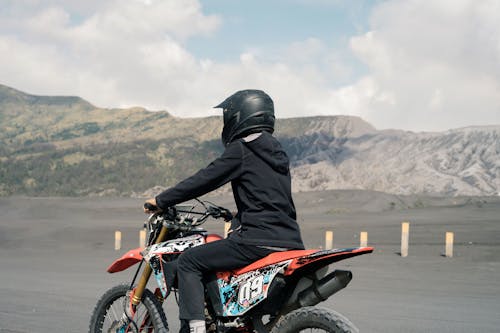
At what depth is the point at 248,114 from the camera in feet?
15.7

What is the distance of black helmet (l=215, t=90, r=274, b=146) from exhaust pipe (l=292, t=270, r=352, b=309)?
44.5 inches

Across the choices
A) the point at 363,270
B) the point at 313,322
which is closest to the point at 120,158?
the point at 363,270

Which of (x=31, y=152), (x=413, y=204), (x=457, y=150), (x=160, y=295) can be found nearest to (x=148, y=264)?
(x=160, y=295)

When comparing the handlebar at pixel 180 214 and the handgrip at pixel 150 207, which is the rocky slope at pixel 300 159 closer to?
the handlebar at pixel 180 214

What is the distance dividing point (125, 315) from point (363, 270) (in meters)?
12.6

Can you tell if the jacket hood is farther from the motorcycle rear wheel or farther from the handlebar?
the motorcycle rear wheel

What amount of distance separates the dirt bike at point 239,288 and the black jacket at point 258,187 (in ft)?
0.54

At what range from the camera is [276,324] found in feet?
14.2

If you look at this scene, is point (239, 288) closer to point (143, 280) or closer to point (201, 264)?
point (201, 264)

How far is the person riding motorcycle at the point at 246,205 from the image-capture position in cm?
450

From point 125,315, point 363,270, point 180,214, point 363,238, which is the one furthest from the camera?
point 363,238

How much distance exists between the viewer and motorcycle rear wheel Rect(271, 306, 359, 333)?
4.03 meters

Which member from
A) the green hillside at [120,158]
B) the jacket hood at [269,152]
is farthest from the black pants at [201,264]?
the green hillside at [120,158]

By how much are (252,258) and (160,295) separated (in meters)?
1.16
